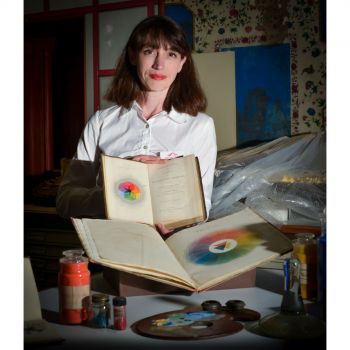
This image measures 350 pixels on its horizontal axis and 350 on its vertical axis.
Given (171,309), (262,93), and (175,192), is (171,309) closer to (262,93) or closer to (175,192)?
(175,192)

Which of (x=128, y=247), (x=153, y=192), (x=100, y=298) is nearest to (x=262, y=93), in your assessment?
(x=153, y=192)

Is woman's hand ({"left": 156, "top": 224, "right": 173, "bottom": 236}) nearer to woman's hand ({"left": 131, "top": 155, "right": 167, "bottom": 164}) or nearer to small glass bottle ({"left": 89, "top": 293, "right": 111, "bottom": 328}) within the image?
woman's hand ({"left": 131, "top": 155, "right": 167, "bottom": 164})

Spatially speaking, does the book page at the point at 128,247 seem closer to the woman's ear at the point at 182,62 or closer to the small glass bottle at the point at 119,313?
the small glass bottle at the point at 119,313

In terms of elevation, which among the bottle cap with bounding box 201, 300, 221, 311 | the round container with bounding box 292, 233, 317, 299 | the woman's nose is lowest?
the bottle cap with bounding box 201, 300, 221, 311

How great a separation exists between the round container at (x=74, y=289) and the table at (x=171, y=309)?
2 cm

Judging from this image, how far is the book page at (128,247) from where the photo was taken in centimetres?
113

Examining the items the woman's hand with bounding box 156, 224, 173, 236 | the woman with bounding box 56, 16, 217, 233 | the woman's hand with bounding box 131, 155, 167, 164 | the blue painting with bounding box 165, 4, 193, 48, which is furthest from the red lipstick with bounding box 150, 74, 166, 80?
the woman's hand with bounding box 156, 224, 173, 236

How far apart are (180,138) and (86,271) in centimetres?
46

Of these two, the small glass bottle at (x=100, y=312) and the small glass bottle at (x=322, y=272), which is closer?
the small glass bottle at (x=100, y=312)

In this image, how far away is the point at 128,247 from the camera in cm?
119

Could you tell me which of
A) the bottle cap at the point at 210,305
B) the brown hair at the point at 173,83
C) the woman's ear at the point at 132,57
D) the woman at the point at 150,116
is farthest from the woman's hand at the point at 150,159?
the bottle cap at the point at 210,305

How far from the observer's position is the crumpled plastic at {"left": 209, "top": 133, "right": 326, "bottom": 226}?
1.37 m

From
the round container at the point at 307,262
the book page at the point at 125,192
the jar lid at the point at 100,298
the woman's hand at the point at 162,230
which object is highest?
the book page at the point at 125,192

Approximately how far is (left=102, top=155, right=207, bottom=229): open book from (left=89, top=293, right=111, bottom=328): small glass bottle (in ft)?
0.87
